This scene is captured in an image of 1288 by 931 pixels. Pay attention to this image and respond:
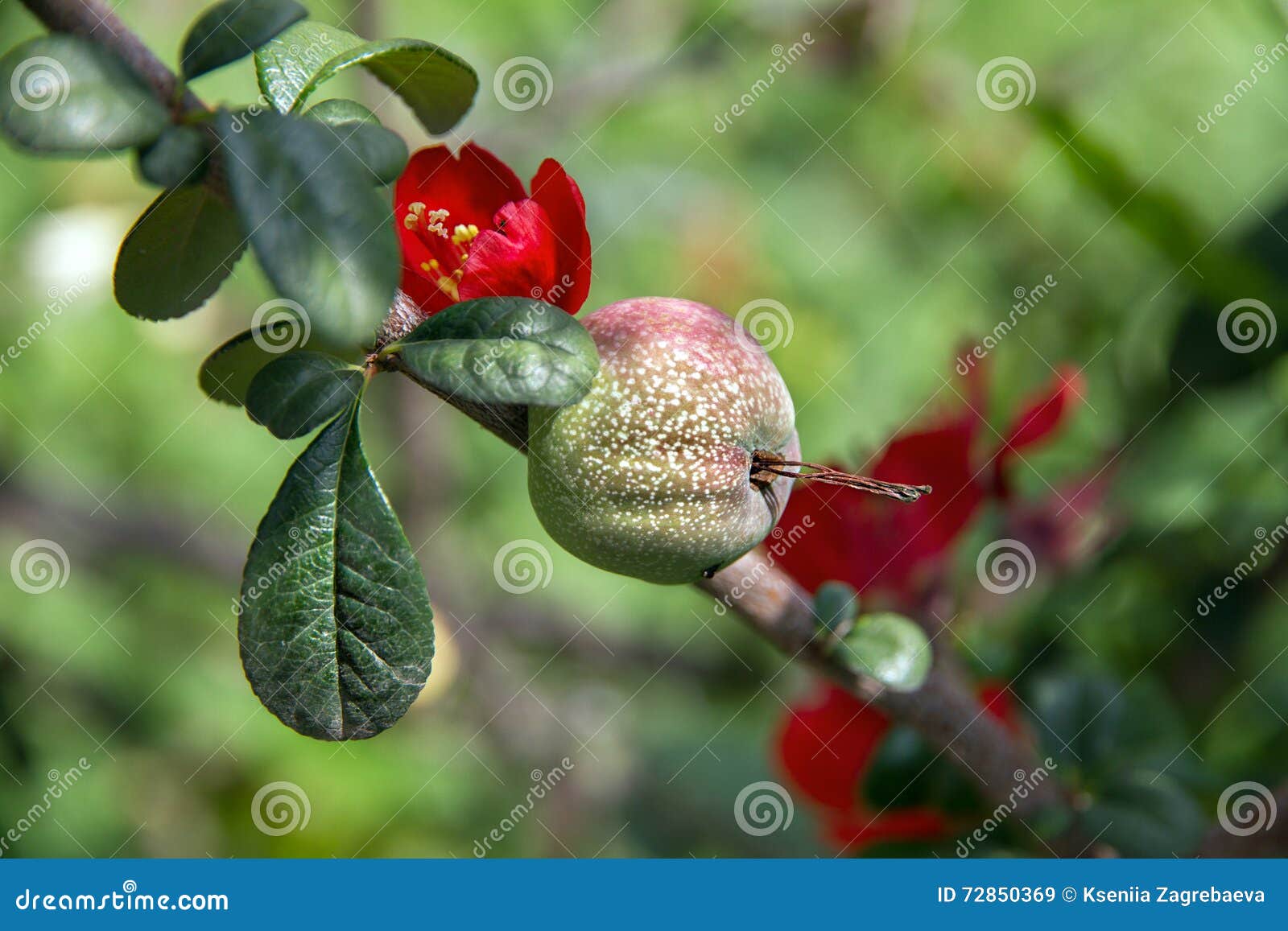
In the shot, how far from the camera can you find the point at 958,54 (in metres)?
2.00

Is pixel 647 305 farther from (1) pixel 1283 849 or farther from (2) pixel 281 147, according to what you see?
(1) pixel 1283 849

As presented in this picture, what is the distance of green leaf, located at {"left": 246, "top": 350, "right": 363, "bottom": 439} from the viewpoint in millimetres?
456

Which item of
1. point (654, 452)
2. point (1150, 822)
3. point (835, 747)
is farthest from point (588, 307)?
point (654, 452)

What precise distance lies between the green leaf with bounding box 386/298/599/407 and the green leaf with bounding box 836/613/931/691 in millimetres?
232

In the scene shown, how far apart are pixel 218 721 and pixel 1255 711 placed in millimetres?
1501

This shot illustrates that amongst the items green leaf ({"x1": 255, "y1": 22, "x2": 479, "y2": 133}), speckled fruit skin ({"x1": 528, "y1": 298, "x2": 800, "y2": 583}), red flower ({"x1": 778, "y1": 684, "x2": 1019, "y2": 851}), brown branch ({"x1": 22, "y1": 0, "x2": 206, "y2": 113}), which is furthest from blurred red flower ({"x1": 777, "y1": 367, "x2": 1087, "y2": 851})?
brown branch ({"x1": 22, "y1": 0, "x2": 206, "y2": 113})

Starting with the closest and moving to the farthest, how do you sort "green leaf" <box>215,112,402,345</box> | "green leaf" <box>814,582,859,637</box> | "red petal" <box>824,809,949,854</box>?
"green leaf" <box>215,112,402,345</box> → "green leaf" <box>814,582,859,637</box> → "red petal" <box>824,809,949,854</box>

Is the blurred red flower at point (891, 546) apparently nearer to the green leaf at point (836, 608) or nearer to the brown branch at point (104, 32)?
the green leaf at point (836, 608)

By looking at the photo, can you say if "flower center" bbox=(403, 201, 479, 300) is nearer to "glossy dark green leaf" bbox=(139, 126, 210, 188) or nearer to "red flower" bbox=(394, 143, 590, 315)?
"red flower" bbox=(394, 143, 590, 315)

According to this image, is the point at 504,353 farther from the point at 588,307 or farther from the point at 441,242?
the point at 588,307

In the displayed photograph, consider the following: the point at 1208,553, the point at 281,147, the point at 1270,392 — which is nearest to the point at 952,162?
the point at 1270,392

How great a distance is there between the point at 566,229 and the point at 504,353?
0.10 metres

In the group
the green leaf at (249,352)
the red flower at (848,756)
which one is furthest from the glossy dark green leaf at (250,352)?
the red flower at (848,756)

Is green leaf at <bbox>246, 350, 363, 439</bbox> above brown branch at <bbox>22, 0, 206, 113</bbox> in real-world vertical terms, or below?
below
